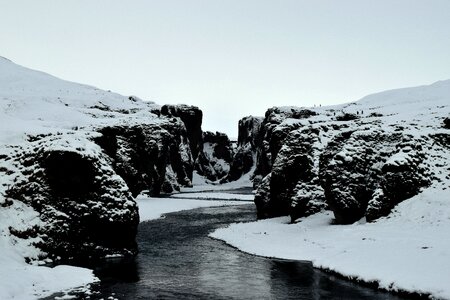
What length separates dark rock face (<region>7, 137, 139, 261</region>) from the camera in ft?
103

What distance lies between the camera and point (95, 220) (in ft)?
107

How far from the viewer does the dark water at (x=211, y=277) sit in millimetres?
22750

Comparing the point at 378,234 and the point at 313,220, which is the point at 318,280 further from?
the point at 313,220

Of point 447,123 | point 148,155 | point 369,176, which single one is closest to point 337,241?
point 369,176

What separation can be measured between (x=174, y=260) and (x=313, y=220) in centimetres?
1720

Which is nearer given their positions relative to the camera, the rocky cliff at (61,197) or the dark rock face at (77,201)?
the rocky cliff at (61,197)

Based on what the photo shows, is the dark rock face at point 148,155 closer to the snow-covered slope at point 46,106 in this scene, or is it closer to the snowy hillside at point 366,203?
the snow-covered slope at point 46,106

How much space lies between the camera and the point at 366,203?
130 feet

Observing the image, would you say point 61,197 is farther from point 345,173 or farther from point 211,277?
point 345,173

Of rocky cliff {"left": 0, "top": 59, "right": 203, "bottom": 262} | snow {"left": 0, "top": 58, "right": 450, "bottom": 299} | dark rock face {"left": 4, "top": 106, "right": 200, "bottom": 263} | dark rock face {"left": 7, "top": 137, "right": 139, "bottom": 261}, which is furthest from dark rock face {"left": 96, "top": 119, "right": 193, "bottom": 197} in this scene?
dark rock face {"left": 7, "top": 137, "right": 139, "bottom": 261}

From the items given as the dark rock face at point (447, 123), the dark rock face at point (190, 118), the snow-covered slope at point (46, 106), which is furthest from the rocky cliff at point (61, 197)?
the dark rock face at point (190, 118)

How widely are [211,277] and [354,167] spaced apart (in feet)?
67.5

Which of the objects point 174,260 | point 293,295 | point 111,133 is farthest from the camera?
point 111,133

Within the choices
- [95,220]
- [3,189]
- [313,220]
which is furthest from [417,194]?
[3,189]
